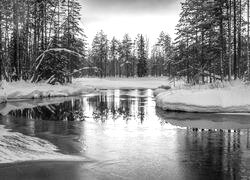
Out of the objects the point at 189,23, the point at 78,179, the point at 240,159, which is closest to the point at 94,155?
the point at 78,179

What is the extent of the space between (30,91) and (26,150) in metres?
22.5

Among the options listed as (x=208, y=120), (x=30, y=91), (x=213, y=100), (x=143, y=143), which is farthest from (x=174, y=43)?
(x=143, y=143)

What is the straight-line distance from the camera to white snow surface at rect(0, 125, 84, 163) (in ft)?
30.3

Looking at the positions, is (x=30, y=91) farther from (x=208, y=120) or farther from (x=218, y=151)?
(x=218, y=151)

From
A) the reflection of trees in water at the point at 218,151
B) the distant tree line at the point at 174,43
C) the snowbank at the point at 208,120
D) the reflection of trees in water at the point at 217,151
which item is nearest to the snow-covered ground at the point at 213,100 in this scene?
the snowbank at the point at 208,120

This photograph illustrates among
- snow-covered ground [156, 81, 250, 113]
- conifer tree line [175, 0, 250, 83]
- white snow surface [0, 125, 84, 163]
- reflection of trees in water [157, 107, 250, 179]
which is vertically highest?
conifer tree line [175, 0, 250, 83]

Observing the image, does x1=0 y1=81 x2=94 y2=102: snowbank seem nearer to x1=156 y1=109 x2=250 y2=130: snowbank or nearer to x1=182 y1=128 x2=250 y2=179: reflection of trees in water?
x1=156 y1=109 x2=250 y2=130: snowbank

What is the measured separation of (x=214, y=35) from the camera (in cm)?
3133

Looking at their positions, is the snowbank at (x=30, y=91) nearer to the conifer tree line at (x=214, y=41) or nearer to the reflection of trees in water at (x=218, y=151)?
the conifer tree line at (x=214, y=41)

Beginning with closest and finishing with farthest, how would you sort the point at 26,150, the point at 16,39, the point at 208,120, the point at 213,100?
1. the point at 26,150
2. the point at 208,120
3. the point at 213,100
4. the point at 16,39

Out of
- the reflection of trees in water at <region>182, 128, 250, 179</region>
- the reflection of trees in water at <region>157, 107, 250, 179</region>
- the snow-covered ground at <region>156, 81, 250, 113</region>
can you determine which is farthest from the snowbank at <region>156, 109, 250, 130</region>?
the reflection of trees in water at <region>182, 128, 250, 179</region>

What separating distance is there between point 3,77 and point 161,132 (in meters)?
27.0

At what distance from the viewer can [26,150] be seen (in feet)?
32.7

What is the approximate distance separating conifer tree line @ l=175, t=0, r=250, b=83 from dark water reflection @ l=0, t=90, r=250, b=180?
11061 millimetres
